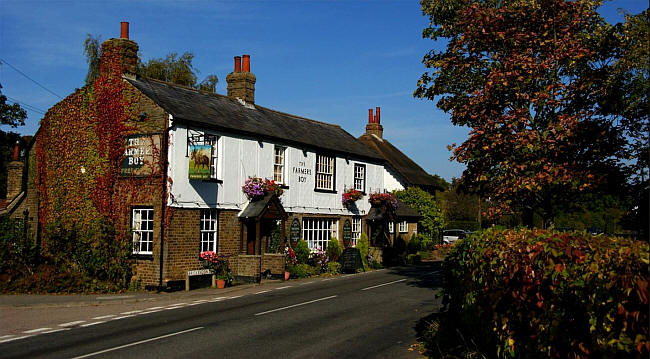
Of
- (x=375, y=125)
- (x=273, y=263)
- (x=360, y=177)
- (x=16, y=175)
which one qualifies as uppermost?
(x=375, y=125)

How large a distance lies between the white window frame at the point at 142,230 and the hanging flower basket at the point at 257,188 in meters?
4.28

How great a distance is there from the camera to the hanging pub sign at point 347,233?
100ft

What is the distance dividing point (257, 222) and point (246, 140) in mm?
3595

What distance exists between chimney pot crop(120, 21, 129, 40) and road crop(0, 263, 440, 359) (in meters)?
11.4

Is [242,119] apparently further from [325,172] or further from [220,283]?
[220,283]

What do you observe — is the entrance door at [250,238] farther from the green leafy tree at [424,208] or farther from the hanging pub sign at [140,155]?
the green leafy tree at [424,208]

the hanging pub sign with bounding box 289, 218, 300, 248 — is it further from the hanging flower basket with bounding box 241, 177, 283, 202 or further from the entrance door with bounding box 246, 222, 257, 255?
the hanging flower basket with bounding box 241, 177, 283, 202

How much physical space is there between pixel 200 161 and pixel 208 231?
3.18m

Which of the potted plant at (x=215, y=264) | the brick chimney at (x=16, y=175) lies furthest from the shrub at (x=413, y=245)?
the brick chimney at (x=16, y=175)

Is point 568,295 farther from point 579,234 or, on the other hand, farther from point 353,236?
point 353,236

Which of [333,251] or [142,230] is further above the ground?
[142,230]

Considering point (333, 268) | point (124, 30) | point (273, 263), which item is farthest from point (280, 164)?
point (124, 30)

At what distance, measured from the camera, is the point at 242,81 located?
28359mm

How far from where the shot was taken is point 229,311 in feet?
48.8
